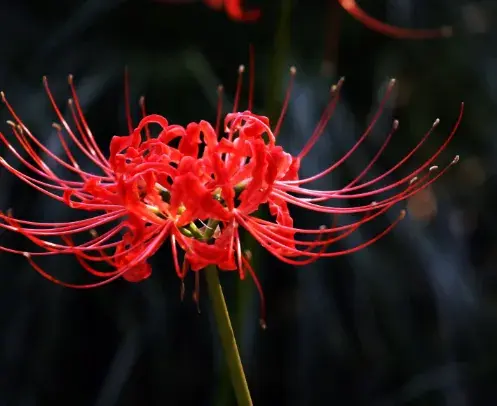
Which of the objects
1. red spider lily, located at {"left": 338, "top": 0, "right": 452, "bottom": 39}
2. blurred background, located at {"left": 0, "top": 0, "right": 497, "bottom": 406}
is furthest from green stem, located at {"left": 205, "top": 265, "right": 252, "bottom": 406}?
red spider lily, located at {"left": 338, "top": 0, "right": 452, "bottom": 39}

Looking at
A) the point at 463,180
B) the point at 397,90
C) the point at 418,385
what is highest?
the point at 397,90

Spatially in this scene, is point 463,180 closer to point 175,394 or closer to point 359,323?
point 359,323

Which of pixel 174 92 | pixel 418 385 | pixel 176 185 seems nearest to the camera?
pixel 176 185

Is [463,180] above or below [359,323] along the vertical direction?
above

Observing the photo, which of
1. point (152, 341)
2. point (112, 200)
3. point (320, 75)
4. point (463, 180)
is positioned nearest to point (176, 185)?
point (112, 200)

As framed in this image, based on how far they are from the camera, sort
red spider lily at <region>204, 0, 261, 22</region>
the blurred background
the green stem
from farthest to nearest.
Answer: the blurred background → red spider lily at <region>204, 0, 261, 22</region> → the green stem

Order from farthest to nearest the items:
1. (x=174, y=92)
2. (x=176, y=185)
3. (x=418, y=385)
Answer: (x=174, y=92)
(x=418, y=385)
(x=176, y=185)

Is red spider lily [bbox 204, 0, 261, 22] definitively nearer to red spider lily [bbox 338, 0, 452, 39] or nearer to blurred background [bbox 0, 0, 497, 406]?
blurred background [bbox 0, 0, 497, 406]

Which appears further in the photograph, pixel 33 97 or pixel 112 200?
pixel 33 97
